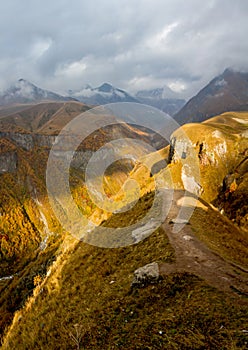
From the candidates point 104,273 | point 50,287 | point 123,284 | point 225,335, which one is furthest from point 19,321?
point 225,335

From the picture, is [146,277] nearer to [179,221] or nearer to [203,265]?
[203,265]

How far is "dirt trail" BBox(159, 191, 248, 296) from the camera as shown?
1688 centimetres

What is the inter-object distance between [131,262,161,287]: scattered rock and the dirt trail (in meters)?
0.55

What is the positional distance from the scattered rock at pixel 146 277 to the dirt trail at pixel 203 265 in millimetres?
549

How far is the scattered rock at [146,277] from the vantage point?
1769 centimetres

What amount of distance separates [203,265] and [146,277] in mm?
4617

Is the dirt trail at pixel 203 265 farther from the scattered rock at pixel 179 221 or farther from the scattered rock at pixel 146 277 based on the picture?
the scattered rock at pixel 179 221

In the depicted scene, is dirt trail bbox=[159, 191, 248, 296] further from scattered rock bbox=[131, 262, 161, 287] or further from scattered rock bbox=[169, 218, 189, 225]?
scattered rock bbox=[169, 218, 189, 225]

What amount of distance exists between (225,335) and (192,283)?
5461 millimetres

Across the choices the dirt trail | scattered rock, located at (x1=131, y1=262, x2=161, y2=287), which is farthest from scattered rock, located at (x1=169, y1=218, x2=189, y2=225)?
scattered rock, located at (x1=131, y1=262, x2=161, y2=287)

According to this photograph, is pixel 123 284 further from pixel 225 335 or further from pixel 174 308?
pixel 225 335

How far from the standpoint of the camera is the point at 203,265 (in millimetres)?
19531

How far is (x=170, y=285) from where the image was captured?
1681 cm

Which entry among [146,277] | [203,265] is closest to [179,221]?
[203,265]
